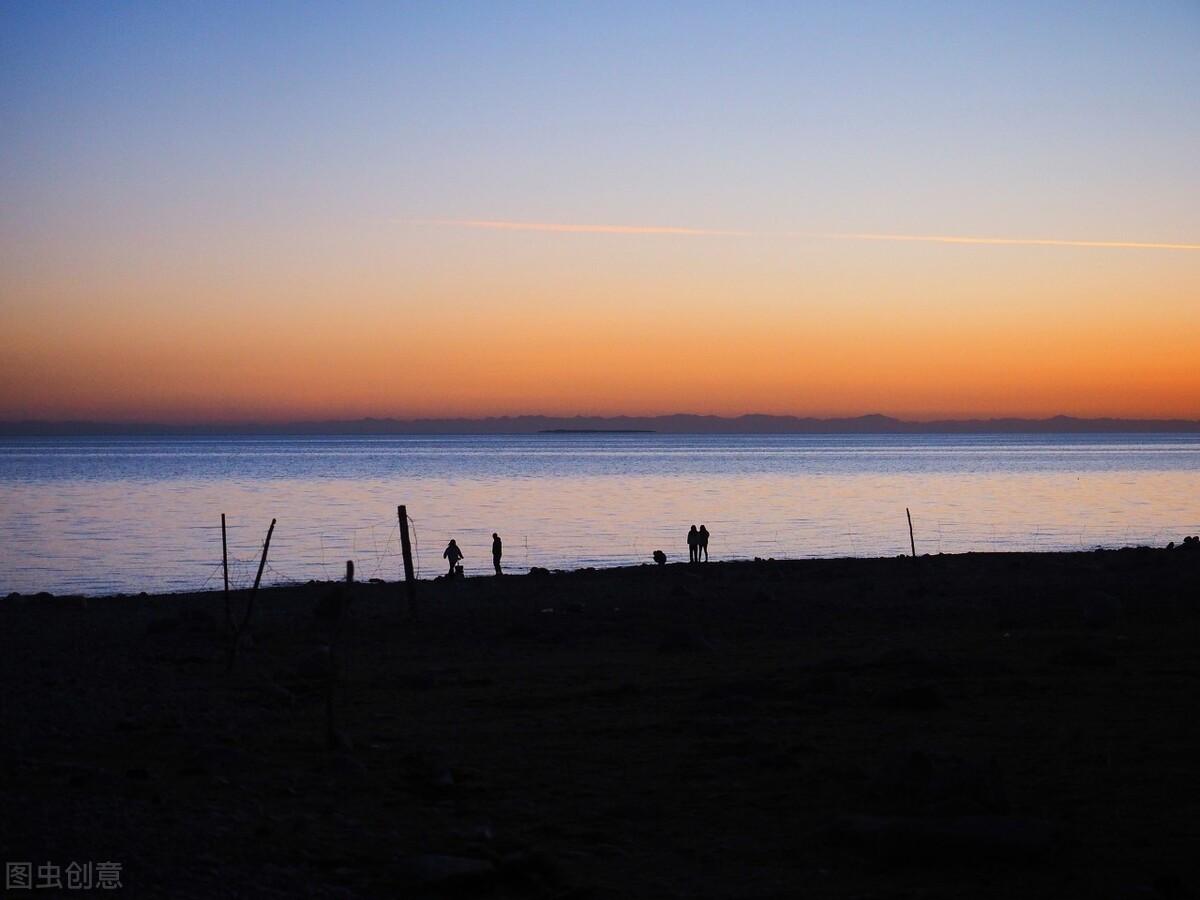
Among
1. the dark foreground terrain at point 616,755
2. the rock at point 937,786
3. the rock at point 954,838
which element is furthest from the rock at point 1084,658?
the rock at point 954,838

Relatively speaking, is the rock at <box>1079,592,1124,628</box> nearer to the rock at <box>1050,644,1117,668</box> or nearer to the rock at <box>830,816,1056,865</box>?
the rock at <box>1050,644,1117,668</box>

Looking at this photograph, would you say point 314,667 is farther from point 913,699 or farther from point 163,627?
point 913,699

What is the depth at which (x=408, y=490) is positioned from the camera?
292ft

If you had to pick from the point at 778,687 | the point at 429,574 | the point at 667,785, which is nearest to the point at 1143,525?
the point at 429,574

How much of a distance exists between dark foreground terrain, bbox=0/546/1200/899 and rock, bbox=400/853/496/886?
A: 19 mm

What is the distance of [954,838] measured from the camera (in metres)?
8.62

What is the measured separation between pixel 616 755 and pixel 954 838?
4134mm

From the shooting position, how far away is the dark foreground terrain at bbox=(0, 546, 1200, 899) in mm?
8273

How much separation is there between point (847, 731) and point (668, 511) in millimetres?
53460

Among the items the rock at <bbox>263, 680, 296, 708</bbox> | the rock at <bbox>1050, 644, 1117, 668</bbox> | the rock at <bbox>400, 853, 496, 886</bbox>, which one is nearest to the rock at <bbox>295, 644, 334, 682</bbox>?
the rock at <bbox>263, 680, 296, 708</bbox>

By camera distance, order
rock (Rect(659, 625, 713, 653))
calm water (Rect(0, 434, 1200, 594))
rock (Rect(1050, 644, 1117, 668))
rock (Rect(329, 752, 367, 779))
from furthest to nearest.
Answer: calm water (Rect(0, 434, 1200, 594)) < rock (Rect(659, 625, 713, 653)) < rock (Rect(1050, 644, 1117, 668)) < rock (Rect(329, 752, 367, 779))

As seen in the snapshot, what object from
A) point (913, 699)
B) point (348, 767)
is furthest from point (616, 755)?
point (913, 699)

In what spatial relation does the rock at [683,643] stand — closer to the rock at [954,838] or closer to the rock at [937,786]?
the rock at [937,786]

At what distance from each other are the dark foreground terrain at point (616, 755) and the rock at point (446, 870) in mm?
19
